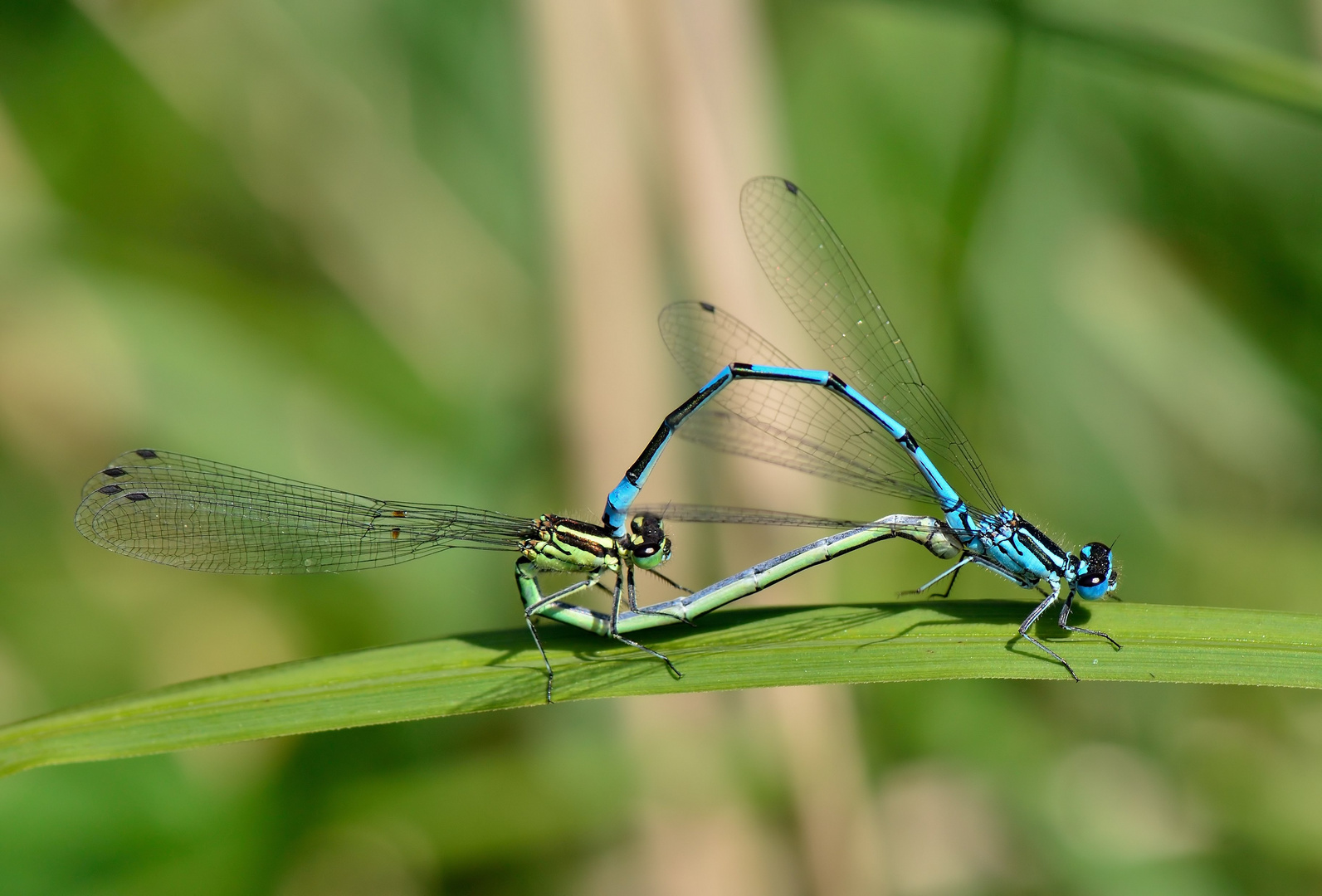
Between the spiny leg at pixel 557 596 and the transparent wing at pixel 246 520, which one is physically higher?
the transparent wing at pixel 246 520

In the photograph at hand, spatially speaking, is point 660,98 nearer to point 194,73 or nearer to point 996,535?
point 996,535

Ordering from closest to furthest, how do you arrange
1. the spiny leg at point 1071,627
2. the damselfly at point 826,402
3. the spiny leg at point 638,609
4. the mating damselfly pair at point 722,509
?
the spiny leg at point 1071,627 → the spiny leg at point 638,609 → the mating damselfly pair at point 722,509 → the damselfly at point 826,402

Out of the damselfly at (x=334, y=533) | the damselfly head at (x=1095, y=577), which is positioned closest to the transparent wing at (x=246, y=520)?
the damselfly at (x=334, y=533)

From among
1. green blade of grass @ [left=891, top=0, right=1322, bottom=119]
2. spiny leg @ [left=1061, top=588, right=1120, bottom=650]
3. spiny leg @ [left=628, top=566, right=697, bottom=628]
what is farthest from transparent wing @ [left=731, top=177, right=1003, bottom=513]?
spiny leg @ [left=628, top=566, right=697, bottom=628]

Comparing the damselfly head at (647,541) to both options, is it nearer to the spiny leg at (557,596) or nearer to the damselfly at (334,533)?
the damselfly at (334,533)

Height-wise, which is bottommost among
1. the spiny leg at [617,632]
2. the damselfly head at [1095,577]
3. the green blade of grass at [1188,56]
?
the damselfly head at [1095,577]

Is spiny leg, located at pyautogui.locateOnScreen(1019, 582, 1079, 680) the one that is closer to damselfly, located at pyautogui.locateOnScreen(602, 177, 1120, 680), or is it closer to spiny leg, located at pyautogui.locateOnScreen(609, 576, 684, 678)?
damselfly, located at pyautogui.locateOnScreen(602, 177, 1120, 680)
